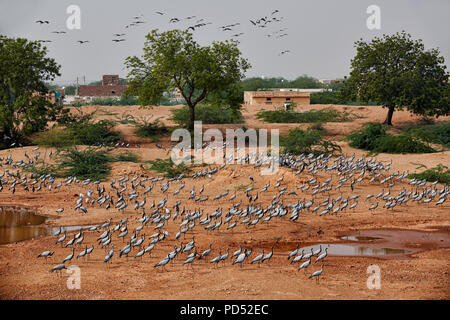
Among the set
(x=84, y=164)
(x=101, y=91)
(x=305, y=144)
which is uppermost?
(x=101, y=91)

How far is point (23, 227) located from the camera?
16875mm

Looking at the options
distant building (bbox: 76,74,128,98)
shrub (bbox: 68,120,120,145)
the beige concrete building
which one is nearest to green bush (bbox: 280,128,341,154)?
shrub (bbox: 68,120,120,145)

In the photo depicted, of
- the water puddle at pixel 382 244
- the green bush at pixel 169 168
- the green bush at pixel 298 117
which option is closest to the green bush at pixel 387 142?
the green bush at pixel 298 117

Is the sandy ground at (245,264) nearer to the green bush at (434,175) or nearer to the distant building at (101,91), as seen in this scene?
the green bush at (434,175)

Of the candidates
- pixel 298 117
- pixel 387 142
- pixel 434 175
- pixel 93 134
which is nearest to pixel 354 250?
pixel 434 175

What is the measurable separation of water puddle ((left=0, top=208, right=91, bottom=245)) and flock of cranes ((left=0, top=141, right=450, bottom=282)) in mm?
713

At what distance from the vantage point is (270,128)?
132 ft

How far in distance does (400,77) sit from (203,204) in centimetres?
2310

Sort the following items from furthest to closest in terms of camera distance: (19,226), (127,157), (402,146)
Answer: (402,146) → (127,157) → (19,226)

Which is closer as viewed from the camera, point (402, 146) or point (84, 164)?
point (84, 164)

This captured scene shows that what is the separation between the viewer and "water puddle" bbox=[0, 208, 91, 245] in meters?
15.8

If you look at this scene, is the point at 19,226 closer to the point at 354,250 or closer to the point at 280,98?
the point at 354,250

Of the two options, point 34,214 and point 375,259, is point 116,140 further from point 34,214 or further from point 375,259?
point 375,259
